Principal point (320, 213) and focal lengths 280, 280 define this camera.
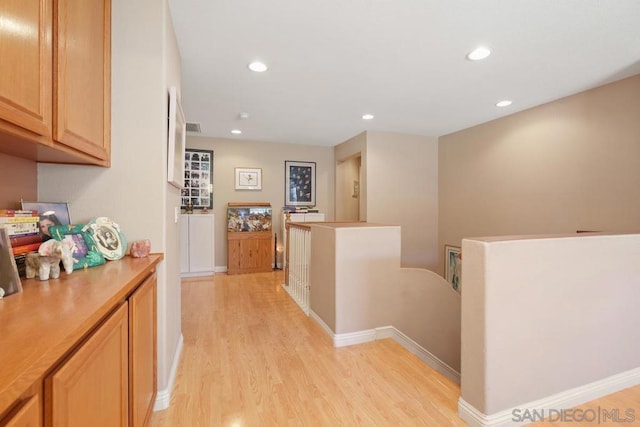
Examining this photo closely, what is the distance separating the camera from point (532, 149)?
11.8ft

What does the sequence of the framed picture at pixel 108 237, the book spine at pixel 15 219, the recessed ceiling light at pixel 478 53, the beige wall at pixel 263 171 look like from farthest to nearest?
the beige wall at pixel 263 171 < the recessed ceiling light at pixel 478 53 < the framed picture at pixel 108 237 < the book spine at pixel 15 219

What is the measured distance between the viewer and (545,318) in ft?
5.17

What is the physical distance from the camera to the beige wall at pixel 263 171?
5.18 m

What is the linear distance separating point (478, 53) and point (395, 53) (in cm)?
68

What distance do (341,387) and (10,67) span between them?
7.03 feet

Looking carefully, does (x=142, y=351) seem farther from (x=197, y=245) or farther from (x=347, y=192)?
(x=347, y=192)

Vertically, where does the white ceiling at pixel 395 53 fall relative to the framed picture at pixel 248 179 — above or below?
above

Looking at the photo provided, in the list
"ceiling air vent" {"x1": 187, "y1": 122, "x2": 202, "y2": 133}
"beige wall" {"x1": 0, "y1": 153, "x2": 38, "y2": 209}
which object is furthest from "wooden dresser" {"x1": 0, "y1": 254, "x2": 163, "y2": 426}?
"ceiling air vent" {"x1": 187, "y1": 122, "x2": 202, "y2": 133}

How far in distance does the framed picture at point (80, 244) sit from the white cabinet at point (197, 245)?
11.2 ft

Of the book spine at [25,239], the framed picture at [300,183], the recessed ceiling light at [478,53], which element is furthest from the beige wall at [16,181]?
the framed picture at [300,183]

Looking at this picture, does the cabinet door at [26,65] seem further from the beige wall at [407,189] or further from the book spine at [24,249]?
the beige wall at [407,189]

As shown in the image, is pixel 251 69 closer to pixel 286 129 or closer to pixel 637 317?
pixel 286 129

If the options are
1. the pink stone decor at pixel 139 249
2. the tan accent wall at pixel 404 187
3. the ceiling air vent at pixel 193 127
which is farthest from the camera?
the tan accent wall at pixel 404 187

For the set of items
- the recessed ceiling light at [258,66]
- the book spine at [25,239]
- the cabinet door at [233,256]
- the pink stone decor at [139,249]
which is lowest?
the cabinet door at [233,256]
